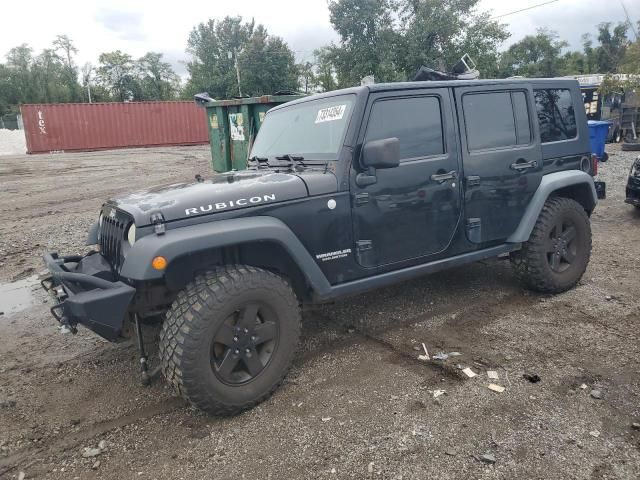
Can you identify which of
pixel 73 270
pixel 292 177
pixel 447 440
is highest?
pixel 292 177

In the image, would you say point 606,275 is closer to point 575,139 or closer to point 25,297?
point 575,139

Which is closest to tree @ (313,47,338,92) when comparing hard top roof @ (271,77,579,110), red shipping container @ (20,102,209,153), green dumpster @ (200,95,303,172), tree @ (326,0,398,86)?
tree @ (326,0,398,86)

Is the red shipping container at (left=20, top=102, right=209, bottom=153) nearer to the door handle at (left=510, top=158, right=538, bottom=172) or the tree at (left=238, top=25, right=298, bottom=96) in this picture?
the tree at (left=238, top=25, right=298, bottom=96)

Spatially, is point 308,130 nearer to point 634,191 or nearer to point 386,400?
point 386,400

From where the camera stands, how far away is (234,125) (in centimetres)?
1029

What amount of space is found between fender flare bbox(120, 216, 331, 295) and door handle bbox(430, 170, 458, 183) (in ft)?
3.93

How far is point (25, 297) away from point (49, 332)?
1.17 meters

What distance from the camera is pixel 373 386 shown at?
319 centimetres

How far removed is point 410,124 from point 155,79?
209 ft

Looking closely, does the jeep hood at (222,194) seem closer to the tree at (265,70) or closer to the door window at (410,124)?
the door window at (410,124)

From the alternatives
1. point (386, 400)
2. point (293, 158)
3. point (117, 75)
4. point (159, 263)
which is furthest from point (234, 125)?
point (117, 75)

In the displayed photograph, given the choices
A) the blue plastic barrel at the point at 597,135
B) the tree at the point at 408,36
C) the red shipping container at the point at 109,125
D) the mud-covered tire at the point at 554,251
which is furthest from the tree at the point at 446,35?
the mud-covered tire at the point at 554,251

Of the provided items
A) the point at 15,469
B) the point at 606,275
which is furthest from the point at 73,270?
the point at 606,275

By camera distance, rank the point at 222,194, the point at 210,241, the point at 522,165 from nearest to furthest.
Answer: the point at 210,241 < the point at 222,194 < the point at 522,165
